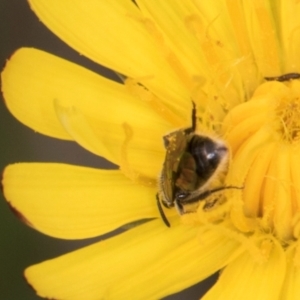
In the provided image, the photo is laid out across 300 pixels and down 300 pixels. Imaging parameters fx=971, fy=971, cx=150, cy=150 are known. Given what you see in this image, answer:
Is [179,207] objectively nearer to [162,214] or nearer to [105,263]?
[162,214]

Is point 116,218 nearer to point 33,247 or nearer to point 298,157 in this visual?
point 298,157

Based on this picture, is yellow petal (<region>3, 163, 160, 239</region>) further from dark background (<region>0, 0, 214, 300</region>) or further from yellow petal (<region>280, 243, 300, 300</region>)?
dark background (<region>0, 0, 214, 300</region>)

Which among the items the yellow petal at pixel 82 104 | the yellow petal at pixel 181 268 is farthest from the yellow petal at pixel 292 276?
the yellow petal at pixel 82 104

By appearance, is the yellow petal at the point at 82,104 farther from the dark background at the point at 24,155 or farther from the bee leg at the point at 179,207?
the dark background at the point at 24,155

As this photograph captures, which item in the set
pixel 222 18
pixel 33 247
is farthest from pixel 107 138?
pixel 33 247

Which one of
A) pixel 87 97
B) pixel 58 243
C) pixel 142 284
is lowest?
pixel 58 243

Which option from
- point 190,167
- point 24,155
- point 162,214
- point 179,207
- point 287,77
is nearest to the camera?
point 190,167

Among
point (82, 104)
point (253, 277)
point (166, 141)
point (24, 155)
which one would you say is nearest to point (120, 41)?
point (82, 104)
